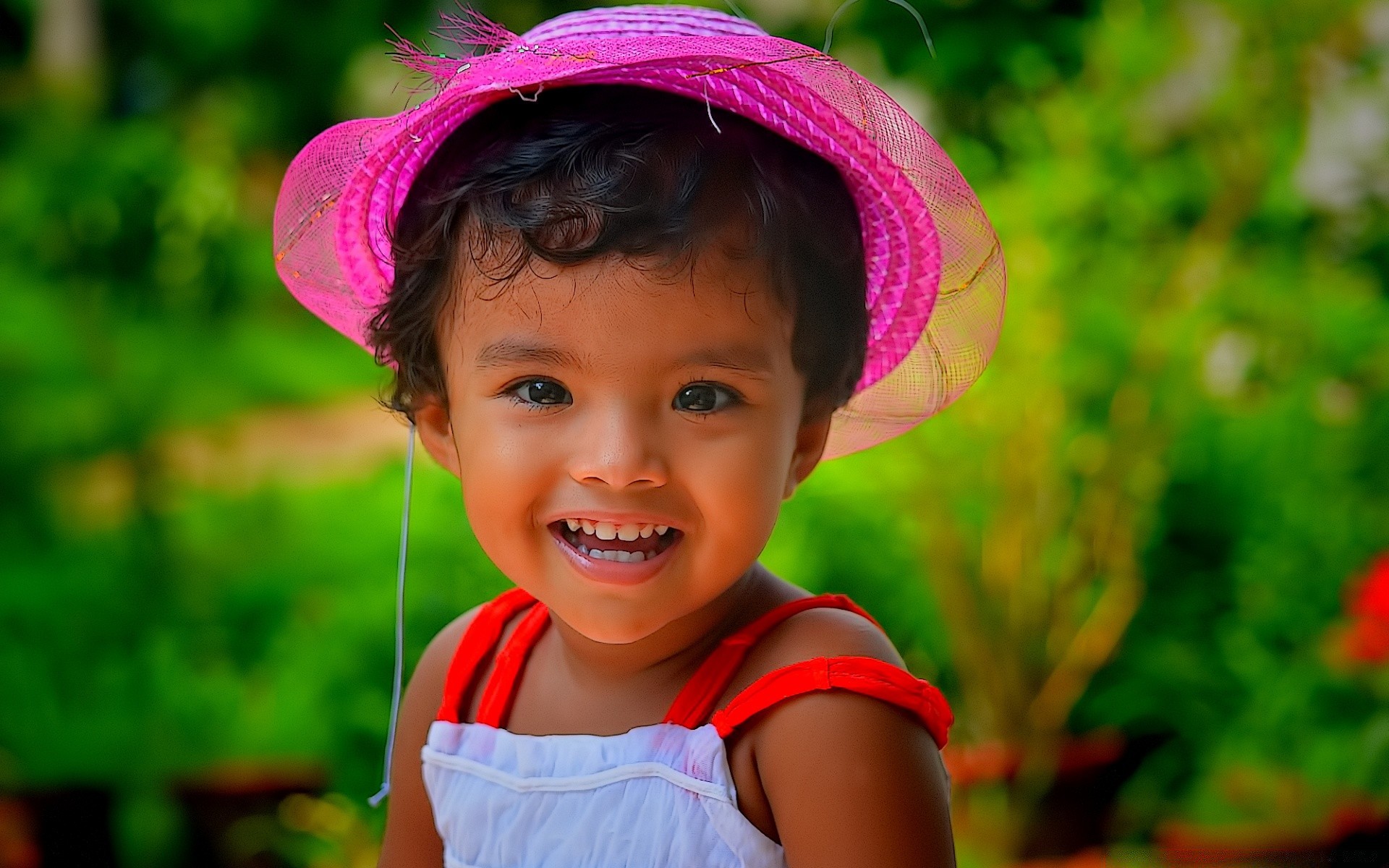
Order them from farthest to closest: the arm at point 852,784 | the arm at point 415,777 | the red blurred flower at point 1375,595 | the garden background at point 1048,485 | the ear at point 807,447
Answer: the garden background at point 1048,485, the red blurred flower at point 1375,595, the arm at point 415,777, the ear at point 807,447, the arm at point 852,784

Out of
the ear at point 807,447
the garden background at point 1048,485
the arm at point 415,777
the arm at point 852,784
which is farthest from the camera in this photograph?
the garden background at point 1048,485

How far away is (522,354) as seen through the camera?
119 centimetres

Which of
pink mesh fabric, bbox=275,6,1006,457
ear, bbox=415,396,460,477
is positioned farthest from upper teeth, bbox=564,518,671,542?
pink mesh fabric, bbox=275,6,1006,457

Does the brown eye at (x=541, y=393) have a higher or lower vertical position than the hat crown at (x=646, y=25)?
lower

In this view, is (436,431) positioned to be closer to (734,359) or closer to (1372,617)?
(734,359)

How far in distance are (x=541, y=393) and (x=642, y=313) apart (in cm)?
12

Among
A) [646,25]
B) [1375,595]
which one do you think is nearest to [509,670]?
[646,25]

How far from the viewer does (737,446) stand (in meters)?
1.19

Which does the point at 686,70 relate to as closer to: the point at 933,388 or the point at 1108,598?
the point at 933,388

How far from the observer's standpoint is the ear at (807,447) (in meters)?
1.34

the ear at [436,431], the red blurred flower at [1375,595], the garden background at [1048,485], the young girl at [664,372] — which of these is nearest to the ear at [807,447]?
the young girl at [664,372]

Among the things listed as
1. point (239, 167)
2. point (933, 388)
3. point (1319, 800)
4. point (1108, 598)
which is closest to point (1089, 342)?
point (1108, 598)

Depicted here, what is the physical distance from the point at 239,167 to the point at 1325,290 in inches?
130

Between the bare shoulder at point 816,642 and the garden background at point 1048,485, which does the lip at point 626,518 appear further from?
the garden background at point 1048,485
